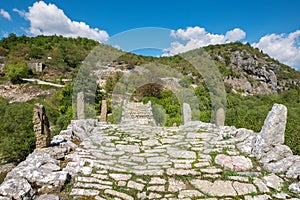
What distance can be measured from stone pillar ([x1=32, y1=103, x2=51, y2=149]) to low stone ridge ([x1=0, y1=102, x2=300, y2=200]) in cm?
26

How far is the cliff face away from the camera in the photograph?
50.5m

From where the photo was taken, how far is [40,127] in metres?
3.99

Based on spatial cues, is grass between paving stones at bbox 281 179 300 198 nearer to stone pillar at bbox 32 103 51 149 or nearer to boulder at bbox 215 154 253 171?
boulder at bbox 215 154 253 171

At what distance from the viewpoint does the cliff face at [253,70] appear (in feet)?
166

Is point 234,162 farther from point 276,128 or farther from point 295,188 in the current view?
point 276,128

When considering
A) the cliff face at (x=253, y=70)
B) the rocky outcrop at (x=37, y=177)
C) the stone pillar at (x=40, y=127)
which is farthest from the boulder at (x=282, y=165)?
the cliff face at (x=253, y=70)

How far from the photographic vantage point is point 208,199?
110 inches

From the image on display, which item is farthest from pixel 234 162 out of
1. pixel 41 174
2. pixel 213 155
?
pixel 41 174

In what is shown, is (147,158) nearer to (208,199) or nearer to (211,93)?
(208,199)

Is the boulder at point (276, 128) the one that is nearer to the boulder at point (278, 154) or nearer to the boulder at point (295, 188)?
the boulder at point (278, 154)

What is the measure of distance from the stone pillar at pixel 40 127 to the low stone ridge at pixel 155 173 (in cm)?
26

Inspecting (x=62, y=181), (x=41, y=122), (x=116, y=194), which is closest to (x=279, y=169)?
(x=116, y=194)

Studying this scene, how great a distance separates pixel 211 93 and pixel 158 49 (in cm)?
873

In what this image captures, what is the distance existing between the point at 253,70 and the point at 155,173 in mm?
63609
